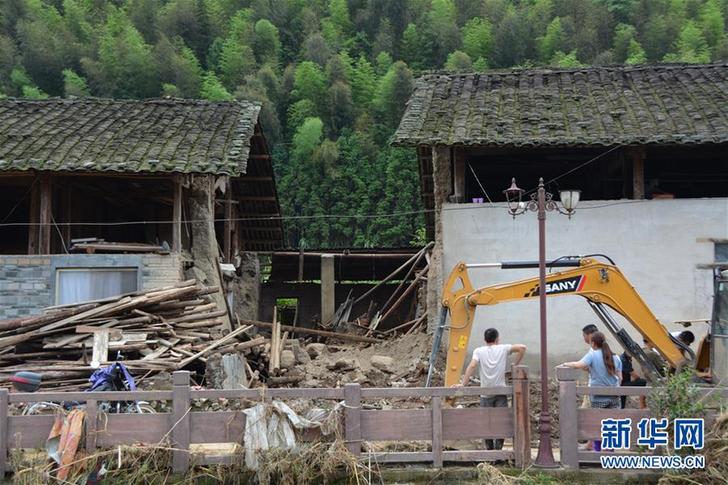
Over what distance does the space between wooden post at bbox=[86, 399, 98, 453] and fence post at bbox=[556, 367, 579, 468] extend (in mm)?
5267

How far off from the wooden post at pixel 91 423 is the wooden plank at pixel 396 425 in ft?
9.95

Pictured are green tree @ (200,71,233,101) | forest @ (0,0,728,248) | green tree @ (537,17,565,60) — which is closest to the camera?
green tree @ (200,71,233,101)

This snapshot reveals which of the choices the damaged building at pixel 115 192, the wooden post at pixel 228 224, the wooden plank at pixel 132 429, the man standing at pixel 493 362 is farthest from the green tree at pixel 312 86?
Answer: the wooden plank at pixel 132 429

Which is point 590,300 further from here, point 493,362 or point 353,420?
point 353,420

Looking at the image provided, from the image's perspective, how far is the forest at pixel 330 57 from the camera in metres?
39.8

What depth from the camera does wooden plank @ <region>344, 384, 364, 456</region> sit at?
355 inches

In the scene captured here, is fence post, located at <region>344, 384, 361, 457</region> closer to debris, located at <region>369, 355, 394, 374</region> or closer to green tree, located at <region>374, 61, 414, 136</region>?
debris, located at <region>369, 355, 394, 374</region>

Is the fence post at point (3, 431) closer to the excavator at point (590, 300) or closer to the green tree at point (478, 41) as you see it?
the excavator at point (590, 300)

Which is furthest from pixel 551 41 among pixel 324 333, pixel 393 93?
pixel 324 333

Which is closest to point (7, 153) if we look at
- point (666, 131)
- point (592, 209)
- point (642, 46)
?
point (592, 209)

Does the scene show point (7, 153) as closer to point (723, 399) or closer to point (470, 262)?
point (470, 262)

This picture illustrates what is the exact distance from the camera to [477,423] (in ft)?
30.0

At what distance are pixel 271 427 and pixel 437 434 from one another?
1878mm

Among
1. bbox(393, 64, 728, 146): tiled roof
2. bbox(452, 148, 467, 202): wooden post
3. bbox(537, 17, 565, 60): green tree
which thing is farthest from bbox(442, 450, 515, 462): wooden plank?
bbox(537, 17, 565, 60): green tree
